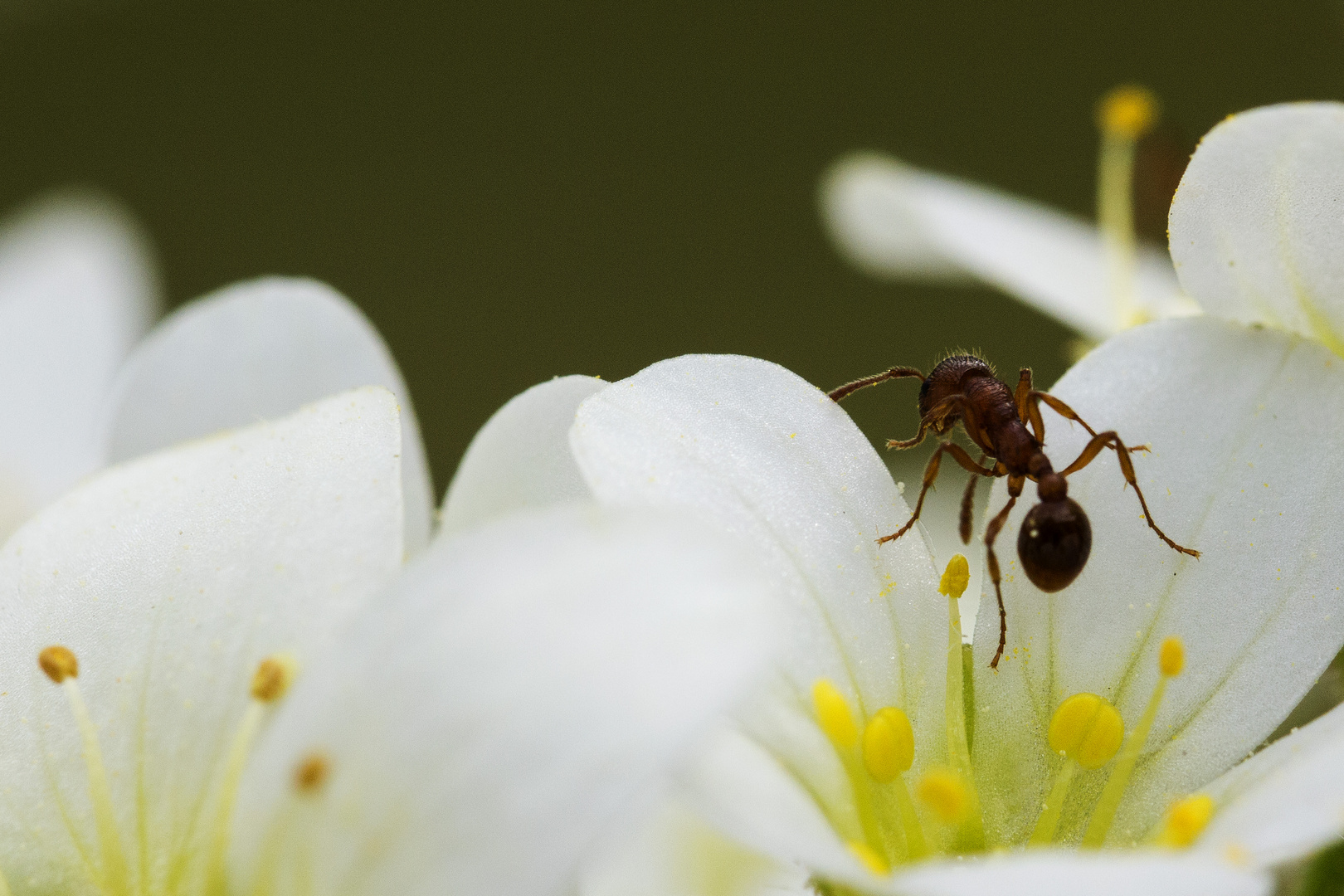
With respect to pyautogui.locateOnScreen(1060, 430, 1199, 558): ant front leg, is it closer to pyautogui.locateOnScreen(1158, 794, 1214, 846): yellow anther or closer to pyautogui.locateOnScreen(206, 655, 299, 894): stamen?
pyautogui.locateOnScreen(1158, 794, 1214, 846): yellow anther

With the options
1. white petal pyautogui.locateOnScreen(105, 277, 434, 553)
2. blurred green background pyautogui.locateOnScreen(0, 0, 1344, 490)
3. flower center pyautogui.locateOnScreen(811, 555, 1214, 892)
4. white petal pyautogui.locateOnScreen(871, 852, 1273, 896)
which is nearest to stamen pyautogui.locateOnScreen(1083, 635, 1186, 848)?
flower center pyautogui.locateOnScreen(811, 555, 1214, 892)

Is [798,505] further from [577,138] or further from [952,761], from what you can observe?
[577,138]

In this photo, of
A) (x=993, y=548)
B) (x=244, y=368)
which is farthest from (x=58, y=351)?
(x=993, y=548)

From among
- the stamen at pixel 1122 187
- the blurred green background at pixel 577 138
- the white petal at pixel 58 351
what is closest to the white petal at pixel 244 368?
the white petal at pixel 58 351

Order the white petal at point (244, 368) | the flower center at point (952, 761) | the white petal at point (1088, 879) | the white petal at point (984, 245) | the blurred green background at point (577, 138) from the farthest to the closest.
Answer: the blurred green background at point (577, 138)
the white petal at point (984, 245)
the white petal at point (244, 368)
the flower center at point (952, 761)
the white petal at point (1088, 879)

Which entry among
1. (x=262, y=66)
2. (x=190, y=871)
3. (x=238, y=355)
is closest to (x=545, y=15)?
(x=262, y=66)

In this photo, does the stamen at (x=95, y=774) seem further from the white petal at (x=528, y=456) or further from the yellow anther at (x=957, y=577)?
the yellow anther at (x=957, y=577)
